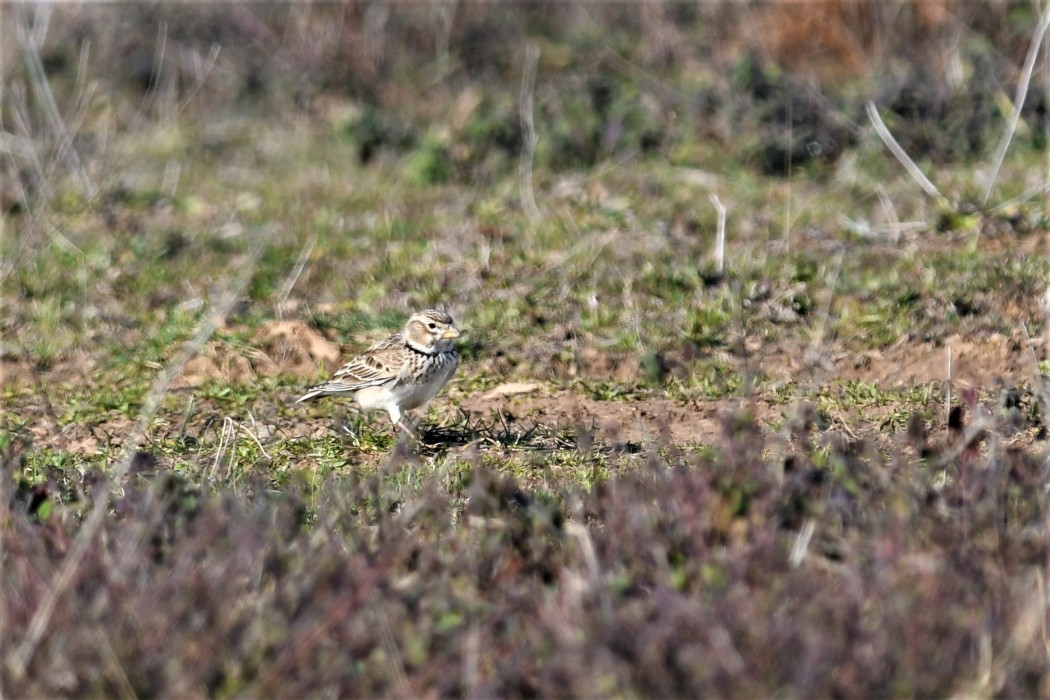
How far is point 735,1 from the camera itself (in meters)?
12.5

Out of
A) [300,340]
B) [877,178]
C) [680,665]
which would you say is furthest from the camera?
[877,178]

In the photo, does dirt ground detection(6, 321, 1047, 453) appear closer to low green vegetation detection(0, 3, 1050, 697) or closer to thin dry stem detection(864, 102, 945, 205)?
low green vegetation detection(0, 3, 1050, 697)

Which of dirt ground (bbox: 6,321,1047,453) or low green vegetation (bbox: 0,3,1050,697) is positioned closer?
low green vegetation (bbox: 0,3,1050,697)

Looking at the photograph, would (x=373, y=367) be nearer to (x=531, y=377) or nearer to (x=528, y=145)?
(x=531, y=377)

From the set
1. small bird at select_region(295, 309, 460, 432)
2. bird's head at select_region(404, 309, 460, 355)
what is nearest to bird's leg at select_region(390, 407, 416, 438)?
small bird at select_region(295, 309, 460, 432)

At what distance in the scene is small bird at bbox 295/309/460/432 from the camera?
6.81m

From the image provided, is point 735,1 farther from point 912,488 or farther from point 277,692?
point 277,692

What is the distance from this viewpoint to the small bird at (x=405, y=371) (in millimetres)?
6809

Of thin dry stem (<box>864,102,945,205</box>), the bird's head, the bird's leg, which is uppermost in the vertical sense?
thin dry stem (<box>864,102,945,205</box>)

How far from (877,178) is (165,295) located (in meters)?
4.39

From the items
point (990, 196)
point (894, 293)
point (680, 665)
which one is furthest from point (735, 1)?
point (680, 665)

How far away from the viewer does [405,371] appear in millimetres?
6789

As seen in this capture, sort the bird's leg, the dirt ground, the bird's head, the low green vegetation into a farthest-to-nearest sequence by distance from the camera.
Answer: the dirt ground → the bird's head → the bird's leg → the low green vegetation

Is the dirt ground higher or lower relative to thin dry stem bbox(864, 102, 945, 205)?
lower
